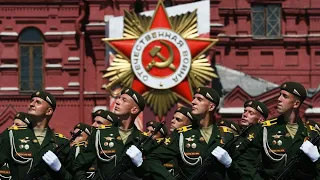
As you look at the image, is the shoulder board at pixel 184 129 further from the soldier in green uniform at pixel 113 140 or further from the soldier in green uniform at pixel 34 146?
the soldier in green uniform at pixel 34 146

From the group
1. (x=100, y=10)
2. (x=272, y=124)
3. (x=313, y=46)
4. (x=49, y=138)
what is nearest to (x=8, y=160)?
(x=49, y=138)

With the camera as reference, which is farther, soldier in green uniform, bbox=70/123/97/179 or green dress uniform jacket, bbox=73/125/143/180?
soldier in green uniform, bbox=70/123/97/179

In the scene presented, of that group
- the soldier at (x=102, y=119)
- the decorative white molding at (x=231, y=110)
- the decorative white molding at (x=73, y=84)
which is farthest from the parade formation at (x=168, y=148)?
the decorative white molding at (x=73, y=84)

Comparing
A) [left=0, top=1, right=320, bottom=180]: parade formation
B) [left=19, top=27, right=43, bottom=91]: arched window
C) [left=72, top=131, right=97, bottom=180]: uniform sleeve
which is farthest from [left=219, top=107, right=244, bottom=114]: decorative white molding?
[left=72, top=131, right=97, bottom=180]: uniform sleeve

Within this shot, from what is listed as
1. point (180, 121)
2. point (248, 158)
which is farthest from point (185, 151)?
point (180, 121)

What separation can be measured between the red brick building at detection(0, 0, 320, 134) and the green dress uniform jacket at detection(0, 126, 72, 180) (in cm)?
1415

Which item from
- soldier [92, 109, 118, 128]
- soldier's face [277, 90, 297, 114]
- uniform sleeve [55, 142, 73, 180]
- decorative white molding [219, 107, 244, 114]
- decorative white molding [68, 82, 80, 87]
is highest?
→ soldier's face [277, 90, 297, 114]

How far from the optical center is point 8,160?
38.2 feet

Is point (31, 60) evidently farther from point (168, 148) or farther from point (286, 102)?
point (286, 102)

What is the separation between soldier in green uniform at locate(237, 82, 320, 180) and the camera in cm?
1166

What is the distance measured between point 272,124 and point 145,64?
12850mm

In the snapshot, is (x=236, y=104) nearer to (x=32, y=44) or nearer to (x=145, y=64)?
(x=145, y=64)

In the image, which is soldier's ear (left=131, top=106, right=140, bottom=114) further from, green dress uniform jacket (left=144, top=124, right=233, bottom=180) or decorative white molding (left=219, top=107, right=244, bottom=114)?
decorative white molding (left=219, top=107, right=244, bottom=114)

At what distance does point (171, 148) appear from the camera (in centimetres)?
1199
